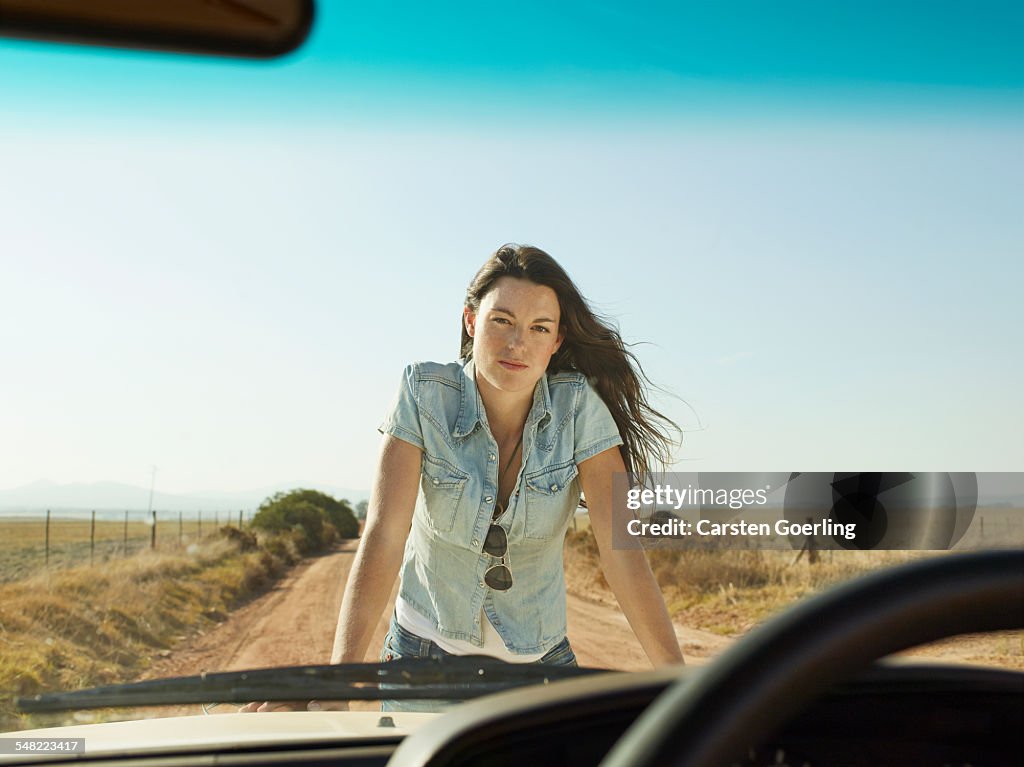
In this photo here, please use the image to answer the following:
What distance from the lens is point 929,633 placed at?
1.01 meters

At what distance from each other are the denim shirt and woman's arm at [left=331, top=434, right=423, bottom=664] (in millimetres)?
78

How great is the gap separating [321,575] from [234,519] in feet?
80.8

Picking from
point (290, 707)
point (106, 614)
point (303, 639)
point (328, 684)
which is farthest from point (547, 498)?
point (106, 614)

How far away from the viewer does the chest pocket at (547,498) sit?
3.33 m

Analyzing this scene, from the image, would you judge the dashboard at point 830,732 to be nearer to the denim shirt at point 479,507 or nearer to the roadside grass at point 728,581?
the denim shirt at point 479,507

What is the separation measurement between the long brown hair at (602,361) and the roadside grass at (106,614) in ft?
19.5

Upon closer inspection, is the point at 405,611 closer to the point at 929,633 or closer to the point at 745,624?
the point at 929,633

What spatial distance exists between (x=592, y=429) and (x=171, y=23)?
1.88m

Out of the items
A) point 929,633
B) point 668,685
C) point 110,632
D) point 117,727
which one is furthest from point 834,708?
point 110,632

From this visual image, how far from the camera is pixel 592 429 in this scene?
3.48 metres

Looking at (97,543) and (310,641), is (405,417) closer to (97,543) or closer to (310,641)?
(310,641)

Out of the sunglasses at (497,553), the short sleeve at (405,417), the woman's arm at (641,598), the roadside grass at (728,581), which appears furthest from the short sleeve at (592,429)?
the roadside grass at (728,581)

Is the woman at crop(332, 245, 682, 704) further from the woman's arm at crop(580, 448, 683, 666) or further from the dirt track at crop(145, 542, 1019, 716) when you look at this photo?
the dirt track at crop(145, 542, 1019, 716)

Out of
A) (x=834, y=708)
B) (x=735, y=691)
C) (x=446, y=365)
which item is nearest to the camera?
(x=735, y=691)
